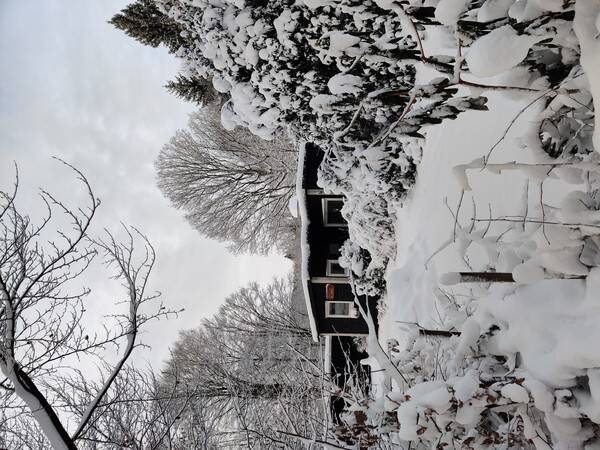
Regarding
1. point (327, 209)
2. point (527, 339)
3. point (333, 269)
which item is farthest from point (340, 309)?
point (527, 339)

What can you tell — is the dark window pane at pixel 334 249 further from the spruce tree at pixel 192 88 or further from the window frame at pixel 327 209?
the spruce tree at pixel 192 88

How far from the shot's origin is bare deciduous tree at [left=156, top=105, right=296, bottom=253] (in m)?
16.5

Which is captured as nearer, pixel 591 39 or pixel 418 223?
pixel 591 39

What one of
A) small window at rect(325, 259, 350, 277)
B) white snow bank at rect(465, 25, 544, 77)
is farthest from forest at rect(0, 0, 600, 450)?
small window at rect(325, 259, 350, 277)

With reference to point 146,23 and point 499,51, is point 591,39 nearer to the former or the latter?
point 499,51

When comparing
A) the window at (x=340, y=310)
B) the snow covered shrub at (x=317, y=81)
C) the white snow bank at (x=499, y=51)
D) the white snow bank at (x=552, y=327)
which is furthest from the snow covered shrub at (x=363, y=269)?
the white snow bank at (x=499, y=51)

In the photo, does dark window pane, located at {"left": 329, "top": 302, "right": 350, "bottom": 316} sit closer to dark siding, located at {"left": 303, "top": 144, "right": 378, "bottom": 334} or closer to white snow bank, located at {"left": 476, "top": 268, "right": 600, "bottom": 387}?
dark siding, located at {"left": 303, "top": 144, "right": 378, "bottom": 334}

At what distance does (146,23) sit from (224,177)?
7276mm

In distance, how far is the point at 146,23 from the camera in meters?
10.5

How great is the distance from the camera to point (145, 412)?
262 inches

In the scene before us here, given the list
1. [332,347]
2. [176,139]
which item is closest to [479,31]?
[332,347]

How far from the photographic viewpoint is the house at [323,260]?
11047mm

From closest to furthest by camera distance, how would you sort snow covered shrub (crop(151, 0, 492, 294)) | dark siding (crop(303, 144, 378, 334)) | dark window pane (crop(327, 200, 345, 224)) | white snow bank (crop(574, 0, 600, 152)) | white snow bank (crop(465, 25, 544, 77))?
white snow bank (crop(574, 0, 600, 152))
white snow bank (crop(465, 25, 544, 77))
snow covered shrub (crop(151, 0, 492, 294))
dark siding (crop(303, 144, 378, 334))
dark window pane (crop(327, 200, 345, 224))

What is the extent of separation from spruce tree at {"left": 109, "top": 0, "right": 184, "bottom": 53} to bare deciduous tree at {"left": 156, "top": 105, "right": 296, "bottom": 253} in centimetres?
486
